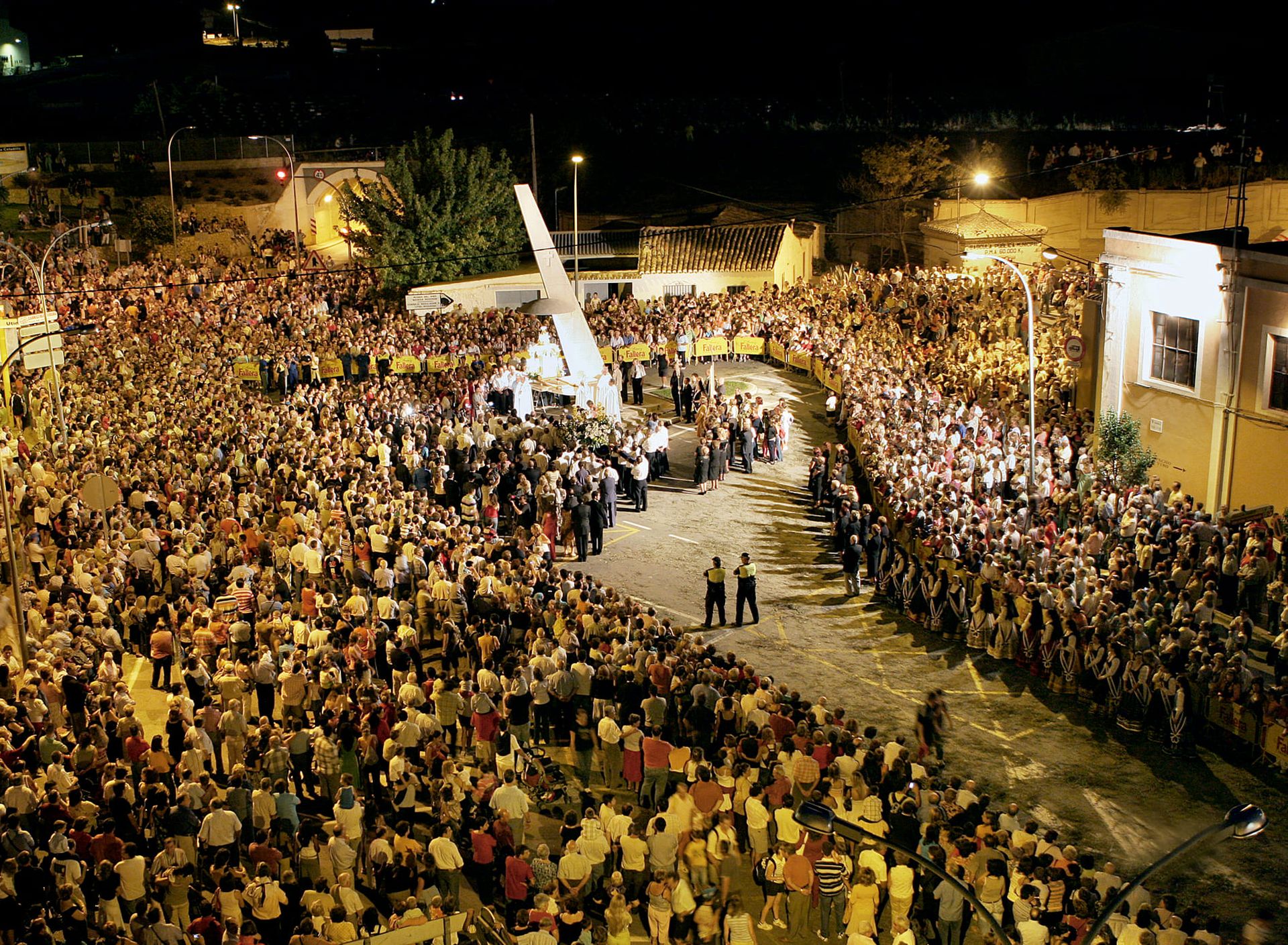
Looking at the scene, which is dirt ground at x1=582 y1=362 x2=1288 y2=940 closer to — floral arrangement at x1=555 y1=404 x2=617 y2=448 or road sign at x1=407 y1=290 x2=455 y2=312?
floral arrangement at x1=555 y1=404 x2=617 y2=448

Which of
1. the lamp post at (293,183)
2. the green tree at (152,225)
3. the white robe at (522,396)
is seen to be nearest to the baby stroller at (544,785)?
the white robe at (522,396)

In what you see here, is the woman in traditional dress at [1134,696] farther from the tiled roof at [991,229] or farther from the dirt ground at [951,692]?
the tiled roof at [991,229]

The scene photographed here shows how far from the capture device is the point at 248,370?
1367 inches

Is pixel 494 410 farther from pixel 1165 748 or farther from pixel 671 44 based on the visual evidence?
pixel 671 44

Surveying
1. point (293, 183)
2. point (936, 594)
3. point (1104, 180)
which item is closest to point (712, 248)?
point (1104, 180)

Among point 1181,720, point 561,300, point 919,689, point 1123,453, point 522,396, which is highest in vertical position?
point 561,300

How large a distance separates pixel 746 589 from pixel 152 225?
148ft

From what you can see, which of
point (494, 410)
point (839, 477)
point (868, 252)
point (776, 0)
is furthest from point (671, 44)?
point (839, 477)

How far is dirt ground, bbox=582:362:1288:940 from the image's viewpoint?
15109mm

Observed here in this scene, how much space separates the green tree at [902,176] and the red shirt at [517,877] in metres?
43.9

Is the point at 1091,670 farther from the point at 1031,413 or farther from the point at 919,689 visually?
the point at 1031,413

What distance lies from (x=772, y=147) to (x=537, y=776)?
Answer: 201 feet

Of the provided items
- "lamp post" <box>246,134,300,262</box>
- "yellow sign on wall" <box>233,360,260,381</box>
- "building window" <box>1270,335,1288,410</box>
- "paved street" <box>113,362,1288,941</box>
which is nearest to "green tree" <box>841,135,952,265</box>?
"lamp post" <box>246,134,300,262</box>

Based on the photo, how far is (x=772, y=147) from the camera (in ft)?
238
